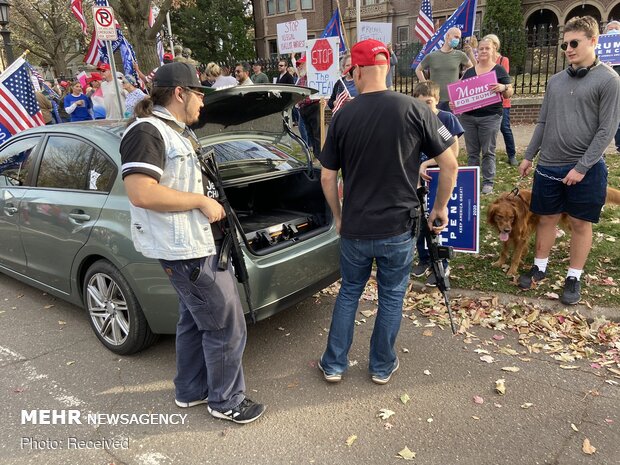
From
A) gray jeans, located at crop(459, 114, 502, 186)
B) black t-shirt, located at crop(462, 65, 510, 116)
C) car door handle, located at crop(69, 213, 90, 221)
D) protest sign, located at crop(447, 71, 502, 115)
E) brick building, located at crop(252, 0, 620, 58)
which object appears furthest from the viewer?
brick building, located at crop(252, 0, 620, 58)

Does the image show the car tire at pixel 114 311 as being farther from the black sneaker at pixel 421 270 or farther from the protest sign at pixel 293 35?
the protest sign at pixel 293 35

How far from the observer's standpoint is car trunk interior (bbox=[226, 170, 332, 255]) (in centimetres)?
361

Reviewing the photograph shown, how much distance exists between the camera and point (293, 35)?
32.8ft

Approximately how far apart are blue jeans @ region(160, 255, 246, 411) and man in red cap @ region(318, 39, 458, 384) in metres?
0.72

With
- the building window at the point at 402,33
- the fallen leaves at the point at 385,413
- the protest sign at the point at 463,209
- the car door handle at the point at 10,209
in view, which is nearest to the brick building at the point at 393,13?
the building window at the point at 402,33

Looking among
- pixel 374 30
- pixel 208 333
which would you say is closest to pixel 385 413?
pixel 208 333

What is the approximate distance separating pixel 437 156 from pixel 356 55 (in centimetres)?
74

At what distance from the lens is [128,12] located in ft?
42.2

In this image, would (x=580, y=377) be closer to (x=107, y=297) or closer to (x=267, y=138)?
(x=267, y=138)

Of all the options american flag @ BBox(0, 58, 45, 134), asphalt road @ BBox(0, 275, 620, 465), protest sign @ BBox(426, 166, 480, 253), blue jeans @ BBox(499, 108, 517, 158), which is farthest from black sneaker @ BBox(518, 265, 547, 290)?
american flag @ BBox(0, 58, 45, 134)

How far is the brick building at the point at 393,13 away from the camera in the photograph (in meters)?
27.4

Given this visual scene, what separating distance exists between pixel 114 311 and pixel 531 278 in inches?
140

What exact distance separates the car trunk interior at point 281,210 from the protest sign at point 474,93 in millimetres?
3108

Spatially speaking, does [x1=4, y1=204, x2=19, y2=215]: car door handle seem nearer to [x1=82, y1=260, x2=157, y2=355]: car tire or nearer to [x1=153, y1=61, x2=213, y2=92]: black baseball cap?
[x1=82, y1=260, x2=157, y2=355]: car tire
